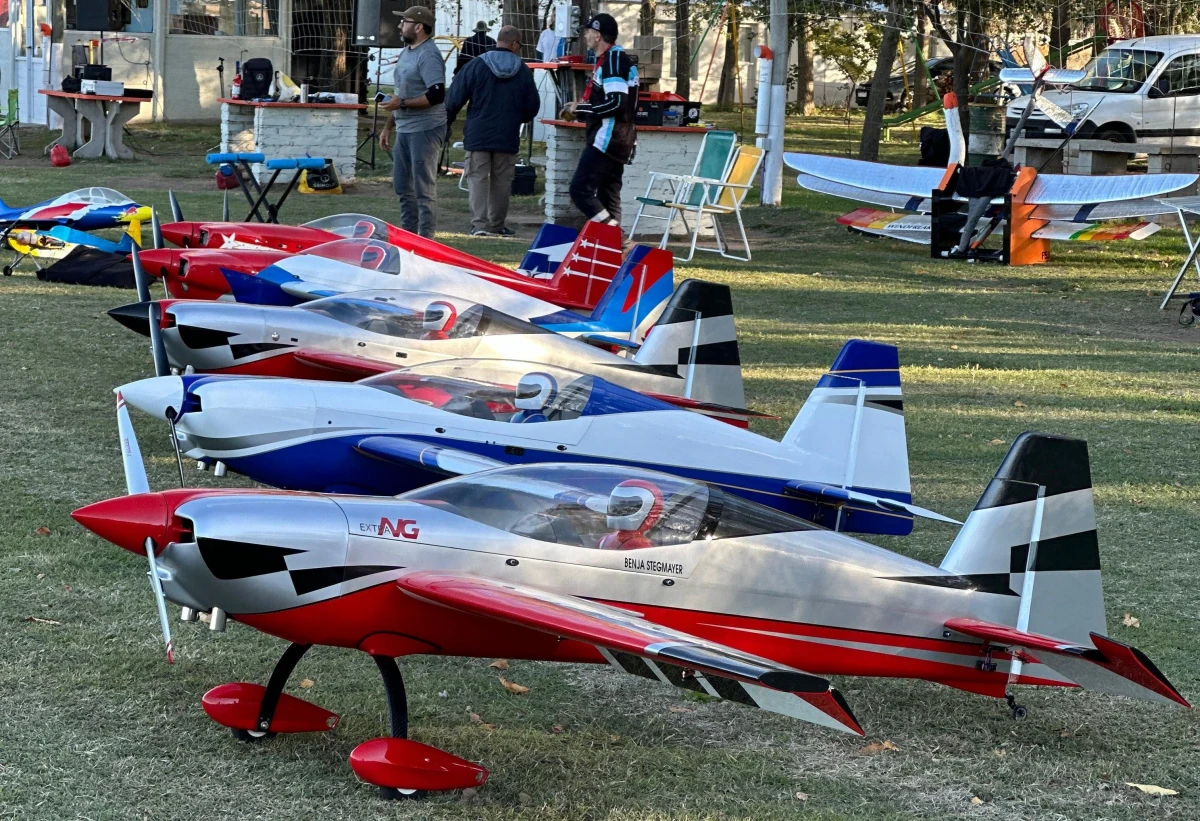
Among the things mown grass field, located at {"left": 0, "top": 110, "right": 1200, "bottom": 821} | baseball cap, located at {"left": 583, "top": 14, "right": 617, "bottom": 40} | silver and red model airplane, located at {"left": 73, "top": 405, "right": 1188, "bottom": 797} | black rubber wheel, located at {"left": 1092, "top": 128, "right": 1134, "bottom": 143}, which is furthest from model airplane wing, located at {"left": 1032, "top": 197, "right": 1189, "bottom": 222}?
silver and red model airplane, located at {"left": 73, "top": 405, "right": 1188, "bottom": 797}

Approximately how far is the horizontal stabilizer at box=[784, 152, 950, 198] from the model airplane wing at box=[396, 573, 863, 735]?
1464 centimetres

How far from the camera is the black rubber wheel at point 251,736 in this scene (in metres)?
4.00

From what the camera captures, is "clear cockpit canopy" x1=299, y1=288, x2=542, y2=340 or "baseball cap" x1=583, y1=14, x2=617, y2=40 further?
"baseball cap" x1=583, y1=14, x2=617, y2=40

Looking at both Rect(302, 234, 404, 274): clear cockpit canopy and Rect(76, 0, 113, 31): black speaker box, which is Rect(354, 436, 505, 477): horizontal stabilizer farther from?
Rect(76, 0, 113, 31): black speaker box

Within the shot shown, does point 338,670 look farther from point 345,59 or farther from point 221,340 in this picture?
point 345,59

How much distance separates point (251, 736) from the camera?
400 centimetres

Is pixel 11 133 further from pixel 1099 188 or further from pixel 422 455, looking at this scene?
pixel 422 455

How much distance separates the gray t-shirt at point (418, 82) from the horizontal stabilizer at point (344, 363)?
6.94 metres

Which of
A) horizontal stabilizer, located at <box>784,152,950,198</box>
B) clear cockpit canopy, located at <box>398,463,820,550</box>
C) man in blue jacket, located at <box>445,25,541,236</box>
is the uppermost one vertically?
man in blue jacket, located at <box>445,25,541,236</box>

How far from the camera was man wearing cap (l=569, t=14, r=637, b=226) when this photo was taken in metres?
13.7

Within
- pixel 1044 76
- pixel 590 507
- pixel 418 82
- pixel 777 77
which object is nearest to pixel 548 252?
pixel 418 82

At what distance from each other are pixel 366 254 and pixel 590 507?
16.7 feet

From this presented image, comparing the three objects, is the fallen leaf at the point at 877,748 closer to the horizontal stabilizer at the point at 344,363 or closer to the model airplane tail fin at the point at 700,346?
the model airplane tail fin at the point at 700,346

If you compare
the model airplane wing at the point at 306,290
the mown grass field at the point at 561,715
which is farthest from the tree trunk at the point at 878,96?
the model airplane wing at the point at 306,290
